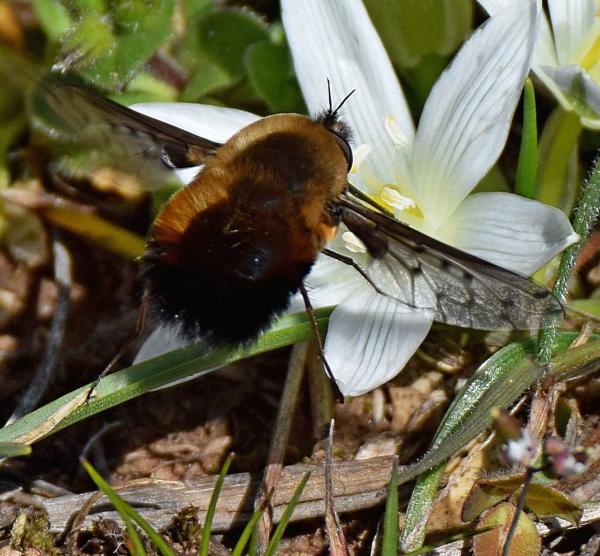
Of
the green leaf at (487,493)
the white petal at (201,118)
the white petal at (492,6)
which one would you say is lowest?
the green leaf at (487,493)

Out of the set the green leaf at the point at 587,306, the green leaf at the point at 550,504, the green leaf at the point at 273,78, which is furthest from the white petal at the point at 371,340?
the green leaf at the point at 273,78

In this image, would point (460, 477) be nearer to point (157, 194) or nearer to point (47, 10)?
point (157, 194)

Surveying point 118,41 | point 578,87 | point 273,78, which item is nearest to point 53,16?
point 118,41

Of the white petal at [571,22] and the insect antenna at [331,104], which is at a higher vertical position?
the white petal at [571,22]

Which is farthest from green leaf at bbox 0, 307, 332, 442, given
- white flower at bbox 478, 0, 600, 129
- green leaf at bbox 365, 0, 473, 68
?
green leaf at bbox 365, 0, 473, 68

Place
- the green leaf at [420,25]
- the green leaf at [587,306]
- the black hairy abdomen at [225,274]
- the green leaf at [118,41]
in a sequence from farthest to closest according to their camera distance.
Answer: the green leaf at [118,41] < the green leaf at [420,25] < the green leaf at [587,306] < the black hairy abdomen at [225,274]

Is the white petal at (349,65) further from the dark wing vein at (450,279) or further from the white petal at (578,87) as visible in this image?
the dark wing vein at (450,279)

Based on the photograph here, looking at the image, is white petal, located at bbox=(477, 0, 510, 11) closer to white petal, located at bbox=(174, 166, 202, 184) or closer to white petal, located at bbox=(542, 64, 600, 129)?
white petal, located at bbox=(542, 64, 600, 129)
